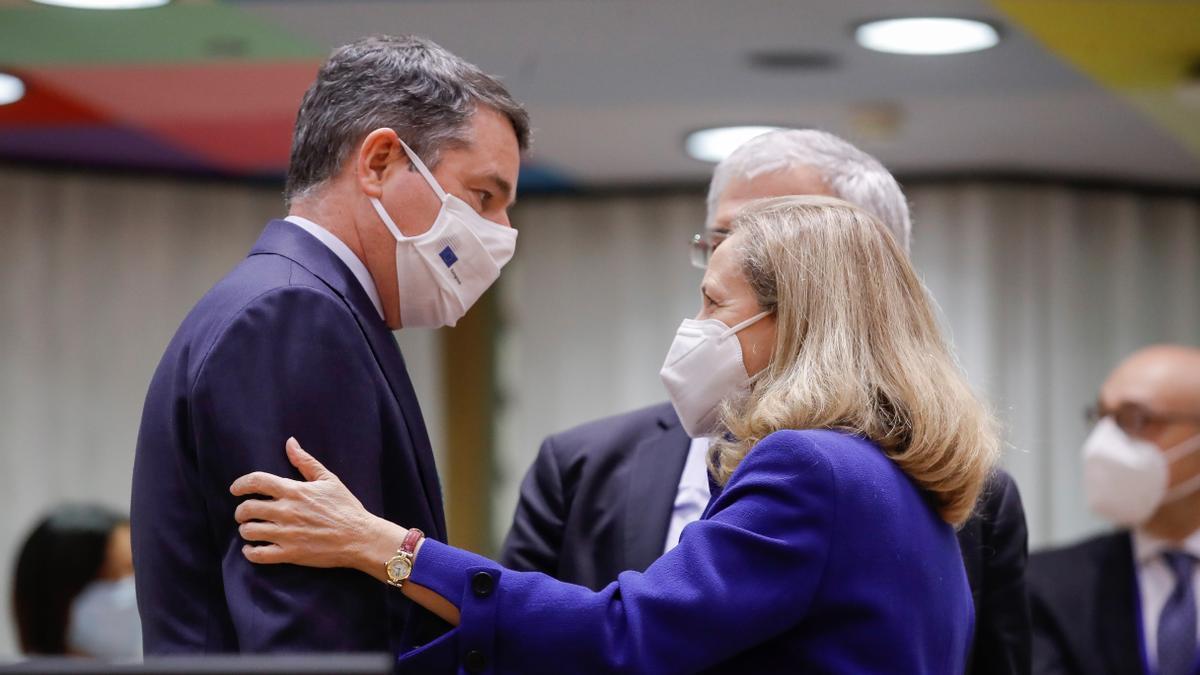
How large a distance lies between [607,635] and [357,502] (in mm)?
283

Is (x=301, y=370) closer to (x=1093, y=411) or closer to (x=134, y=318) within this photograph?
(x=1093, y=411)

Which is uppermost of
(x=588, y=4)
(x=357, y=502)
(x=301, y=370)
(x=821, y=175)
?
(x=588, y=4)

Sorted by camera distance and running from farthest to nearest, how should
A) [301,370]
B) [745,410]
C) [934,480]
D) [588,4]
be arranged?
[588,4] < [745,410] < [934,480] < [301,370]

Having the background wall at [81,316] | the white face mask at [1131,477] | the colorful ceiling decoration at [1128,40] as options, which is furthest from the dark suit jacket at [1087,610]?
the background wall at [81,316]

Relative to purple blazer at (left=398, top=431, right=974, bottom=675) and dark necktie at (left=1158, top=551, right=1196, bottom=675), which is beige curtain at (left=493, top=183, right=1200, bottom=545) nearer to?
dark necktie at (left=1158, top=551, right=1196, bottom=675)

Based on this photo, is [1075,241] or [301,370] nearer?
[301,370]

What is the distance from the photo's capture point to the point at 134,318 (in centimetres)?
587

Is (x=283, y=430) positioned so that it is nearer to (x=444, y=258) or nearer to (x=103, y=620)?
(x=444, y=258)

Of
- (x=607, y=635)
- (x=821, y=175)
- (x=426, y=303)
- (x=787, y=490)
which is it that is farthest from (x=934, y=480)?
(x=821, y=175)

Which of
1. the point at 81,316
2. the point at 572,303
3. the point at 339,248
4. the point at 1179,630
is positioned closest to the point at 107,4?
the point at 81,316

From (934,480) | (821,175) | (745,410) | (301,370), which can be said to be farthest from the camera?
(821,175)

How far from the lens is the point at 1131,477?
12.6 feet

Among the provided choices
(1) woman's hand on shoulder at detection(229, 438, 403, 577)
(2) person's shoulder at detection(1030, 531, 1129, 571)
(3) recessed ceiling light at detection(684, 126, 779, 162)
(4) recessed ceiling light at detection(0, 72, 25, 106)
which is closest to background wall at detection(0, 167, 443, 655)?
(4) recessed ceiling light at detection(0, 72, 25, 106)

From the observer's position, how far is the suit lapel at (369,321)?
1669 millimetres
